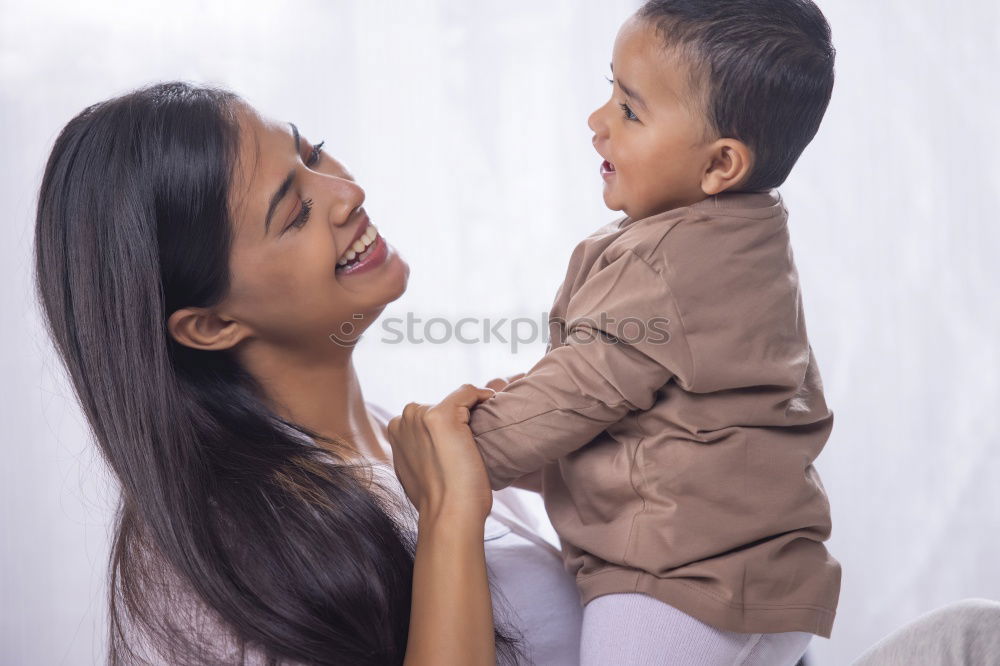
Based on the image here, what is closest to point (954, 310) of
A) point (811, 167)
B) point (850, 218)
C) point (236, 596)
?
point (850, 218)

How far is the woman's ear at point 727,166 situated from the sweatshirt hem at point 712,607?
1.68 ft

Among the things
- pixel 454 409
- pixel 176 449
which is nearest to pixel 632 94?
pixel 454 409

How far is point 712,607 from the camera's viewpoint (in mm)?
1208

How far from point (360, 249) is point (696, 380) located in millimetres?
578

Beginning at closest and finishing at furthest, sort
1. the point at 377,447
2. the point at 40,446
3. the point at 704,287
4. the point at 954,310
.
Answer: the point at 704,287
the point at 377,447
the point at 40,446
the point at 954,310

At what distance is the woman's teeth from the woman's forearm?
1.41 ft

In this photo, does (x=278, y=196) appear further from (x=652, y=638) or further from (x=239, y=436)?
(x=652, y=638)

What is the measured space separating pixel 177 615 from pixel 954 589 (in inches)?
91.0

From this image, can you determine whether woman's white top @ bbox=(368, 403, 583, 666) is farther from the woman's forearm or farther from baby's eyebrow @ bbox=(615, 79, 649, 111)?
baby's eyebrow @ bbox=(615, 79, 649, 111)

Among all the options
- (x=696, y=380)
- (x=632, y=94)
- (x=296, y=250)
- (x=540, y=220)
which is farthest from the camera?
(x=540, y=220)

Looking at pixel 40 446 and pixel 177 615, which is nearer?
pixel 177 615

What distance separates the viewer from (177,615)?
1271 millimetres

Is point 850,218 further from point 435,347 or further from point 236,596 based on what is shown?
point 236,596

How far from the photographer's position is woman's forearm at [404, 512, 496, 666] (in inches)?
47.6
